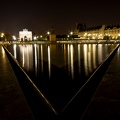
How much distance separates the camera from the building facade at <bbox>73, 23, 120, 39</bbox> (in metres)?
102

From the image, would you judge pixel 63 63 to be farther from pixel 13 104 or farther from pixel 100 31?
pixel 100 31

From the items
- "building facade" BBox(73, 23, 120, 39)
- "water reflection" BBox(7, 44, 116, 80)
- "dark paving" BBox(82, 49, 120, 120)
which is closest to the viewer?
"dark paving" BBox(82, 49, 120, 120)

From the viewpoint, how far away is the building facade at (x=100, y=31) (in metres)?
102

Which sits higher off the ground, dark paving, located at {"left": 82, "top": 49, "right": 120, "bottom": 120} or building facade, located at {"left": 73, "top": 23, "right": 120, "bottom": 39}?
building facade, located at {"left": 73, "top": 23, "right": 120, "bottom": 39}

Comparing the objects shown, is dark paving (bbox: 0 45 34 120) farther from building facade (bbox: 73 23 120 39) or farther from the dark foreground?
building facade (bbox: 73 23 120 39)

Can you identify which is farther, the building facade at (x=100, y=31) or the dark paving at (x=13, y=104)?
the building facade at (x=100, y=31)

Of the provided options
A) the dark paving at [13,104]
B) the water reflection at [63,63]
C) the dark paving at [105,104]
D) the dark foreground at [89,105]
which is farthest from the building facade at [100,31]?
the dark paving at [13,104]

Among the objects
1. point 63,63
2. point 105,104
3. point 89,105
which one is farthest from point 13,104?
point 63,63

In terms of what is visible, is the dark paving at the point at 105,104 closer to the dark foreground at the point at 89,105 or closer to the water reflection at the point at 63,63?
the dark foreground at the point at 89,105

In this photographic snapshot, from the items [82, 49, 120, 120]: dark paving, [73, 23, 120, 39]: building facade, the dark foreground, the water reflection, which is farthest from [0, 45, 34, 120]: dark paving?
[73, 23, 120, 39]: building facade

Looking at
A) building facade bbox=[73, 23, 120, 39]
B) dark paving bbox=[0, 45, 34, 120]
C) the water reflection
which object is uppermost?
building facade bbox=[73, 23, 120, 39]

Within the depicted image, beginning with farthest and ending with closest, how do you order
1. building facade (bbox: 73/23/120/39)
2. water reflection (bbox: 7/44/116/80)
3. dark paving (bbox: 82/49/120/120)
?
building facade (bbox: 73/23/120/39), water reflection (bbox: 7/44/116/80), dark paving (bbox: 82/49/120/120)

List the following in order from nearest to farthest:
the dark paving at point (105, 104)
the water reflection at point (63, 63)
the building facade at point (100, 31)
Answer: the dark paving at point (105, 104) < the water reflection at point (63, 63) < the building facade at point (100, 31)

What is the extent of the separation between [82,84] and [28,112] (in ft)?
10.9
